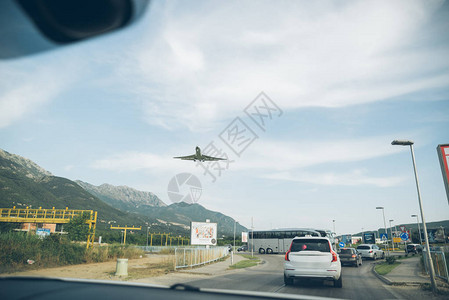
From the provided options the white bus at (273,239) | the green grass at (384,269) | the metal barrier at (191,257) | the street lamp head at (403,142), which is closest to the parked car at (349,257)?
the green grass at (384,269)

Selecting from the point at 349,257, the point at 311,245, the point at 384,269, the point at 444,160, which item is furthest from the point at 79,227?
the point at 444,160

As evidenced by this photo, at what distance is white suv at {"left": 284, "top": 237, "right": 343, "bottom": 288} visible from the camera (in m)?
11.7

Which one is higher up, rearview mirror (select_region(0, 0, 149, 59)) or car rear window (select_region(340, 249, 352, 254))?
rearview mirror (select_region(0, 0, 149, 59))

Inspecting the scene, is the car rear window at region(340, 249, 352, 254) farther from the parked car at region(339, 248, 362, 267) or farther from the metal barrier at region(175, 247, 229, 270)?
the metal barrier at region(175, 247, 229, 270)

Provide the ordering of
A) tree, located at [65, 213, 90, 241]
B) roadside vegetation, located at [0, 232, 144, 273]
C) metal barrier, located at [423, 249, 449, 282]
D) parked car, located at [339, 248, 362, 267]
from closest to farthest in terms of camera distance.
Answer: metal barrier, located at [423, 249, 449, 282], roadside vegetation, located at [0, 232, 144, 273], parked car, located at [339, 248, 362, 267], tree, located at [65, 213, 90, 241]

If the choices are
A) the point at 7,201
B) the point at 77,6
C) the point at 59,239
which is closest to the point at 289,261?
the point at 77,6

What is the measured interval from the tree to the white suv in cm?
3081

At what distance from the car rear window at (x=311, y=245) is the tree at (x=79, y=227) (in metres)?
30.8

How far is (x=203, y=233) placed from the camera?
26.7 metres

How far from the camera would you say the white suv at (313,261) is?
1172 centimetres

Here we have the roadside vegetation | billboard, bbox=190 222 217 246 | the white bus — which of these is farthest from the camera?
the white bus

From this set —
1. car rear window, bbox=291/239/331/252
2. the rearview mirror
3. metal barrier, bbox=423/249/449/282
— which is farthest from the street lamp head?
the rearview mirror

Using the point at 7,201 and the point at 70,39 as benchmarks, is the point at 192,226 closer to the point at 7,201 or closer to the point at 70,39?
the point at 70,39

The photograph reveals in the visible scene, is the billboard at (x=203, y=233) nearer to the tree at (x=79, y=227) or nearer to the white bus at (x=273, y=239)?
the tree at (x=79, y=227)
